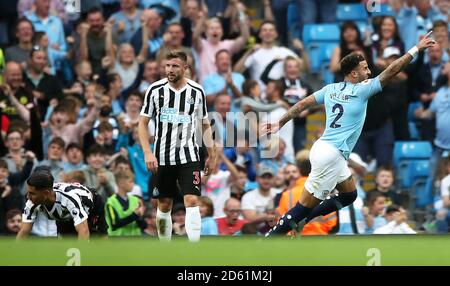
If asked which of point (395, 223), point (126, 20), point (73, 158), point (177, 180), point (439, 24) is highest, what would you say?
point (126, 20)

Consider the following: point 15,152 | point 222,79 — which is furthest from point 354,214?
point 15,152

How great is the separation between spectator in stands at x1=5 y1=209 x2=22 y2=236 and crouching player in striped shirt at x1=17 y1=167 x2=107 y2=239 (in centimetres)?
266

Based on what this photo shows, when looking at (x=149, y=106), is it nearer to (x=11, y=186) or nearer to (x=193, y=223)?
(x=193, y=223)

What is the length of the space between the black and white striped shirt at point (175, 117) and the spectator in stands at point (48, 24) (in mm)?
6136

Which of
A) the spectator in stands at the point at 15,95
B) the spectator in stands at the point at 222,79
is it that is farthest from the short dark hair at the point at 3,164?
the spectator in stands at the point at 222,79

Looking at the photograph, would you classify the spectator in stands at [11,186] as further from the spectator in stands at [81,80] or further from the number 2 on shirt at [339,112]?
the number 2 on shirt at [339,112]

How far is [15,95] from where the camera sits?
18312 millimetres

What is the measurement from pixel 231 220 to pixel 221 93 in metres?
2.52

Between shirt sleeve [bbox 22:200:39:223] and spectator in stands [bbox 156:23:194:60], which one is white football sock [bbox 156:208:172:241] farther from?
spectator in stands [bbox 156:23:194:60]

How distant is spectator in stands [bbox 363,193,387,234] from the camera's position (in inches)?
641

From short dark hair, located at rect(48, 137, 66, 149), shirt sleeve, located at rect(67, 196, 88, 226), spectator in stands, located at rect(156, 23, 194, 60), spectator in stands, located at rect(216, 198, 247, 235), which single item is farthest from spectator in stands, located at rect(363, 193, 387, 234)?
shirt sleeve, located at rect(67, 196, 88, 226)

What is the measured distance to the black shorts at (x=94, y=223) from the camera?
13406 mm

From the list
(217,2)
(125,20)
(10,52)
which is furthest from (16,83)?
(217,2)

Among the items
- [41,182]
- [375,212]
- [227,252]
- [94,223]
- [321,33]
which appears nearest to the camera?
[227,252]
